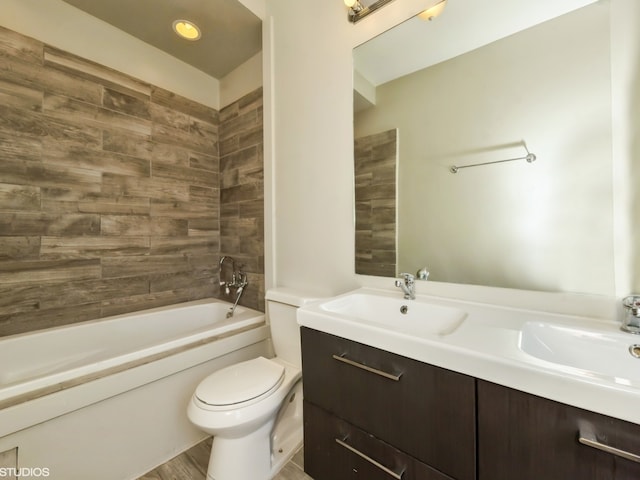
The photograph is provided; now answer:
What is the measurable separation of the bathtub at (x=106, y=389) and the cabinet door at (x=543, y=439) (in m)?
1.39

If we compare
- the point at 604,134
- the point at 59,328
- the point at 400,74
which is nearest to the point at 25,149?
the point at 59,328

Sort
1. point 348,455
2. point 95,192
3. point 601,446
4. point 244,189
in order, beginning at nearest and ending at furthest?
point 601,446
point 348,455
point 95,192
point 244,189

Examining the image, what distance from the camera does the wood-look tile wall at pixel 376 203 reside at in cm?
139

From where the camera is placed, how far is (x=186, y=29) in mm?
1928

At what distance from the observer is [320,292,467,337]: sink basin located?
3.43ft

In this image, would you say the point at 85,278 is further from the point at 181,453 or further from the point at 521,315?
the point at 521,315

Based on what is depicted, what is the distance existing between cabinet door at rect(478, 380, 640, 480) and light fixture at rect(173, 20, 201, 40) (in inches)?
103

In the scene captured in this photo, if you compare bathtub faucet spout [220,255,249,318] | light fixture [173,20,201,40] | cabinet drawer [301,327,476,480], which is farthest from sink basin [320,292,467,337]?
light fixture [173,20,201,40]

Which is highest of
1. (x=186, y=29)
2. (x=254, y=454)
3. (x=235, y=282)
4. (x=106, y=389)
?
(x=186, y=29)

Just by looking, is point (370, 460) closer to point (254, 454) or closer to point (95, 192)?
point (254, 454)

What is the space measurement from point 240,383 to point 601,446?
1164 millimetres

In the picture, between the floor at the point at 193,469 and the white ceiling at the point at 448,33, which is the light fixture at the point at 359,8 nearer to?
the white ceiling at the point at 448,33

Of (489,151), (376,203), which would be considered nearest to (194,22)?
(376,203)

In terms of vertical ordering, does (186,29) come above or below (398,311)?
above
